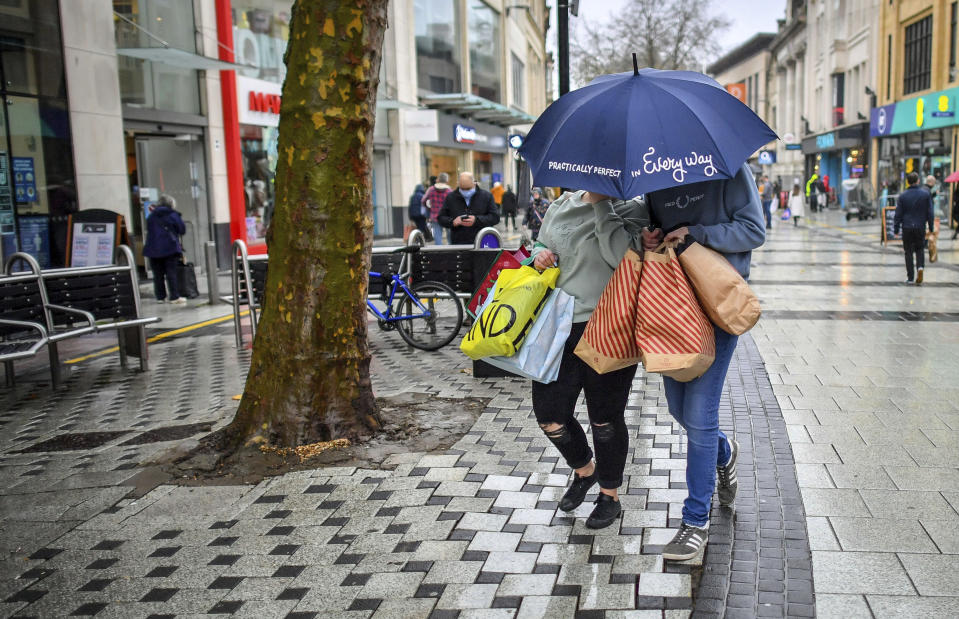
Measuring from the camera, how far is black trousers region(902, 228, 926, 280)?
13.4m

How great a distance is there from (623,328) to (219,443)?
282cm

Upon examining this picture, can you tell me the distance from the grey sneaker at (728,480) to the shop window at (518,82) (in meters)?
43.3

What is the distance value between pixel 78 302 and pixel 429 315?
3.35m

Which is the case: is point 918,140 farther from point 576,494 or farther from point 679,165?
point 679,165

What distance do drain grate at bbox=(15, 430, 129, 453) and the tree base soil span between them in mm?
824

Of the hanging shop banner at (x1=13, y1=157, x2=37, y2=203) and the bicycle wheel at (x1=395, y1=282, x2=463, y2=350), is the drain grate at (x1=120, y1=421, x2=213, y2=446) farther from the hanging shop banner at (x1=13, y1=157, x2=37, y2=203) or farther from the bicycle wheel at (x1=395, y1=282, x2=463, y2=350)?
the hanging shop banner at (x1=13, y1=157, x2=37, y2=203)

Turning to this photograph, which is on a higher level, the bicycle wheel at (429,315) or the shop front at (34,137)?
the shop front at (34,137)

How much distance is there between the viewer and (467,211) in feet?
40.2

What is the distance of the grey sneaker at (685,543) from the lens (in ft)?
12.1

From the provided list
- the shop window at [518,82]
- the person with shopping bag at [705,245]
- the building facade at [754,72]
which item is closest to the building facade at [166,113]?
the person with shopping bag at [705,245]

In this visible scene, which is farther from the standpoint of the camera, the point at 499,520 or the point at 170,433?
the point at 170,433

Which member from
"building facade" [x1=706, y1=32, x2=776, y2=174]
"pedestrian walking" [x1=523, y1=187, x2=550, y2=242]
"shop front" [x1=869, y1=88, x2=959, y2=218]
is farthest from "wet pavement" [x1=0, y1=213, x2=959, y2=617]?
"building facade" [x1=706, y1=32, x2=776, y2=174]

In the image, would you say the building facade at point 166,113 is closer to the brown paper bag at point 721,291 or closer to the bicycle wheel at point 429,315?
the bicycle wheel at point 429,315

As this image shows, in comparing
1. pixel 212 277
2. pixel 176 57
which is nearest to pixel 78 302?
pixel 212 277
